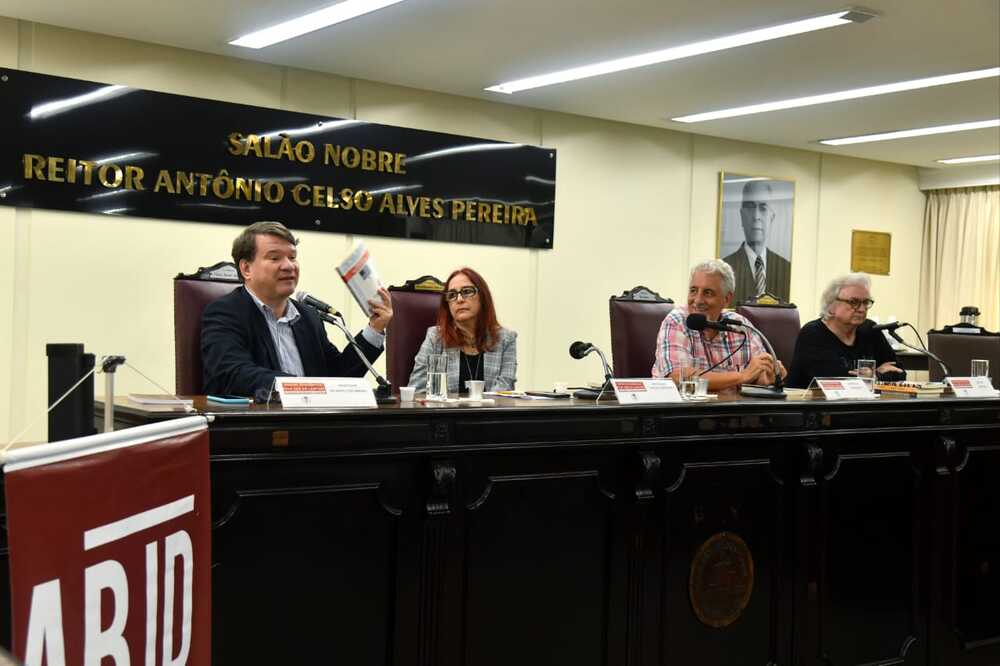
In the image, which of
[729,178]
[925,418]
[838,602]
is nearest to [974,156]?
[729,178]

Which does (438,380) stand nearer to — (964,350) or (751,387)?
(751,387)

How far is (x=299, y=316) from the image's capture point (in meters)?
3.06

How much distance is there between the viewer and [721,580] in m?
2.80

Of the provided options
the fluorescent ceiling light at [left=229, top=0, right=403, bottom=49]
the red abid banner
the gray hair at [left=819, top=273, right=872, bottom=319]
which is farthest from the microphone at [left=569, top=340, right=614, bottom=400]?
the fluorescent ceiling light at [left=229, top=0, right=403, bottom=49]

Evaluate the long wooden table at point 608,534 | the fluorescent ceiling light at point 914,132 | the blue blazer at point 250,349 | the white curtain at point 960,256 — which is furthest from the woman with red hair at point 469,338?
the white curtain at point 960,256

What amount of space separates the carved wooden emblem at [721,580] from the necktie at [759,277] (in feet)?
17.3

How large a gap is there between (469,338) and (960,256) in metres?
6.54

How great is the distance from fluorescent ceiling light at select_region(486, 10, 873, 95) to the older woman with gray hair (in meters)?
1.25

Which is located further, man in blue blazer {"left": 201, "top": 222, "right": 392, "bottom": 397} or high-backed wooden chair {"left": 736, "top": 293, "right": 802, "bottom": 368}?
high-backed wooden chair {"left": 736, "top": 293, "right": 802, "bottom": 368}

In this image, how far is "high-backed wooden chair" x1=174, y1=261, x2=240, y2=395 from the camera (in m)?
3.00

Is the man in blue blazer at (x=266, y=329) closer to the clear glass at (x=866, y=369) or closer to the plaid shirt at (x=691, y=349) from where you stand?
the plaid shirt at (x=691, y=349)

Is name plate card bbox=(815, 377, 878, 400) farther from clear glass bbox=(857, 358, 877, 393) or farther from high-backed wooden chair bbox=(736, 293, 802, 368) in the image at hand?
high-backed wooden chair bbox=(736, 293, 802, 368)

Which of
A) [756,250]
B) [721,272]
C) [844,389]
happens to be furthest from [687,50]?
[756,250]

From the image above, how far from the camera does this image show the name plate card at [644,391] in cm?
265
